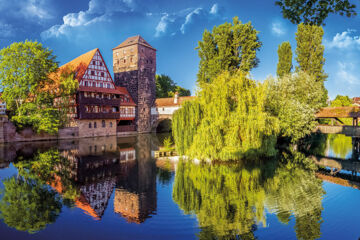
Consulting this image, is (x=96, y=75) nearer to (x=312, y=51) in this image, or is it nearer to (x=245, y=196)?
(x=245, y=196)

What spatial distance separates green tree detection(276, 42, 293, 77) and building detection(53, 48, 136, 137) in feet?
80.0

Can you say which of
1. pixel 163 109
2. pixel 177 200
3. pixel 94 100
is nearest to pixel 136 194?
pixel 177 200

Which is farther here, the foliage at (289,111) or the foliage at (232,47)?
the foliage at (232,47)

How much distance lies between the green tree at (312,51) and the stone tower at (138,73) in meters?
22.7

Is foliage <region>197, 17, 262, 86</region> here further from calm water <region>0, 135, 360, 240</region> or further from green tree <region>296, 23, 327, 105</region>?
calm water <region>0, 135, 360, 240</region>

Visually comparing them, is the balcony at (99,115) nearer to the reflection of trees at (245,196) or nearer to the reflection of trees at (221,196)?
the reflection of trees at (245,196)

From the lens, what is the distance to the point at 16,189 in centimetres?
1084

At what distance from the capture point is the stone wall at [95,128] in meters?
31.4

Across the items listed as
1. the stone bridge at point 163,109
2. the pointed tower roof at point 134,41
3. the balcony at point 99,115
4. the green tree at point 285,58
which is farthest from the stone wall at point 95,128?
the green tree at point 285,58

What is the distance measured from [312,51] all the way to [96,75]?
97.1 ft

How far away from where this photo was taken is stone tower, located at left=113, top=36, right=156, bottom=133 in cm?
3859

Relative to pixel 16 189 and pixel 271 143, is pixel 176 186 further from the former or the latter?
pixel 271 143

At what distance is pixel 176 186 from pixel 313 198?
5.83 metres

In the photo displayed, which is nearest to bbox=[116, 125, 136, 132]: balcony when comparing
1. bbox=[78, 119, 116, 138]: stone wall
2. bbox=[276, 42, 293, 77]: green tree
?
bbox=[78, 119, 116, 138]: stone wall
